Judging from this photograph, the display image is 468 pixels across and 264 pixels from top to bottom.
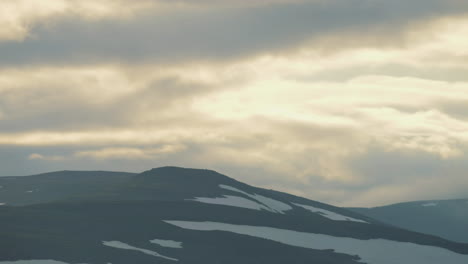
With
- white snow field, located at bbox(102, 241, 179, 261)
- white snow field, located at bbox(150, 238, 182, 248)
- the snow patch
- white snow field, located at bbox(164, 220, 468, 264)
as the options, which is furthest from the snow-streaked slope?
white snow field, located at bbox(102, 241, 179, 261)

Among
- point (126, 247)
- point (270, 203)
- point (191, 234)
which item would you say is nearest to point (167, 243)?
point (126, 247)

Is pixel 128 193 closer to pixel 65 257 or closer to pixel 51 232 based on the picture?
pixel 51 232

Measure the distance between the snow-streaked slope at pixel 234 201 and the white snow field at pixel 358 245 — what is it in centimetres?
2066

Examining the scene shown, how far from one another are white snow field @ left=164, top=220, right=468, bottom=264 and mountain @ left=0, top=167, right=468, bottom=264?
0.80ft

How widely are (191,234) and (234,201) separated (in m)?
42.8

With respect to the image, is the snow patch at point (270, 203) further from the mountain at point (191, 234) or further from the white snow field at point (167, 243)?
the white snow field at point (167, 243)

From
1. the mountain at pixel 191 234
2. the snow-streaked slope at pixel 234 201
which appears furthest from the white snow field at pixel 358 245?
the snow-streaked slope at pixel 234 201

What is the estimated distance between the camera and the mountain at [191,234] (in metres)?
109

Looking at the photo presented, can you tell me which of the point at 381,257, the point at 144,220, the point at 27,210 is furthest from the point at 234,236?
the point at 27,210

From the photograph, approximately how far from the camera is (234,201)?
174 meters

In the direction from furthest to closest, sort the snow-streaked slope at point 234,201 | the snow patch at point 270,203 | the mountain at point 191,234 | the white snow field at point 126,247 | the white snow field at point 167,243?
the snow patch at point 270,203 → the snow-streaked slope at point 234,201 → the white snow field at point 167,243 → the white snow field at point 126,247 → the mountain at point 191,234

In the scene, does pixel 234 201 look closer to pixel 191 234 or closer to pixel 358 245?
pixel 358 245

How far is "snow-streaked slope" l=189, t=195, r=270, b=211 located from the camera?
16962 centimetres

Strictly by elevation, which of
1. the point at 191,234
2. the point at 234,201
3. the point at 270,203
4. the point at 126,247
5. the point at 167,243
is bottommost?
the point at 126,247
